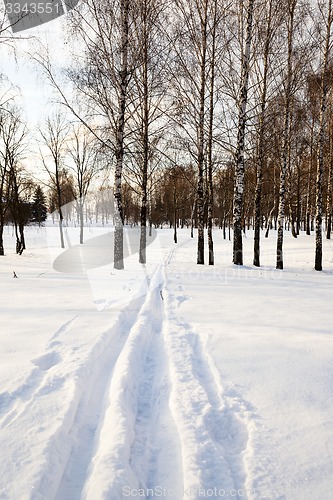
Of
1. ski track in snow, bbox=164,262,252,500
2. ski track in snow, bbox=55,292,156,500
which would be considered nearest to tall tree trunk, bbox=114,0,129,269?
ski track in snow, bbox=55,292,156,500

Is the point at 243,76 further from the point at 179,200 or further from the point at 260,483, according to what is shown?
the point at 179,200

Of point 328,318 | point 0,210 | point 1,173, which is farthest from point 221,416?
point 1,173

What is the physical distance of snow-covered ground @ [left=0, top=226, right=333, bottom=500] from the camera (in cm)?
197

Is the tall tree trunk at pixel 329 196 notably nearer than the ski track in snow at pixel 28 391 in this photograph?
No

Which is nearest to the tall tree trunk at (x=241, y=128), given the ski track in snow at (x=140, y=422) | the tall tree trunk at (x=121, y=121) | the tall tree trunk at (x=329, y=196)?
the tall tree trunk at (x=121, y=121)

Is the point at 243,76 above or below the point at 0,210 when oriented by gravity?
above

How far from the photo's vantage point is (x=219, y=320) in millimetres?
5137

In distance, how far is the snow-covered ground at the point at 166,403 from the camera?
1.97 metres

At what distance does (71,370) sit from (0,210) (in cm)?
1930

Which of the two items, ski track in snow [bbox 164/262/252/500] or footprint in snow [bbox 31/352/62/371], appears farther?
footprint in snow [bbox 31/352/62/371]

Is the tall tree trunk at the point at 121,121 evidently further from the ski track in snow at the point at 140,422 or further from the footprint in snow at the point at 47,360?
the footprint in snow at the point at 47,360

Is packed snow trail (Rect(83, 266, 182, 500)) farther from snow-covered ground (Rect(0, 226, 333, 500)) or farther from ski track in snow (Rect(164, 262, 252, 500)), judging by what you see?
ski track in snow (Rect(164, 262, 252, 500))

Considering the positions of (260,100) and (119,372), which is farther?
(260,100)

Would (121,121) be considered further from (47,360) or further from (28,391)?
(28,391)
